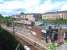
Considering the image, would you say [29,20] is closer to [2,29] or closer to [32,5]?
[32,5]

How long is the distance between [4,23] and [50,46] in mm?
568

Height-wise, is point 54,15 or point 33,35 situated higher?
point 54,15

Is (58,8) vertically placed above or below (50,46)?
above

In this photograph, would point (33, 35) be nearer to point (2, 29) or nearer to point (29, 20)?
point (29, 20)

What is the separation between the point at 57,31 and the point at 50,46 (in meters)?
0.18

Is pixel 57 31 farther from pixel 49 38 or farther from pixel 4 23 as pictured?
pixel 4 23

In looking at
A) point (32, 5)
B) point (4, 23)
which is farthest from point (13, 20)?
point (32, 5)

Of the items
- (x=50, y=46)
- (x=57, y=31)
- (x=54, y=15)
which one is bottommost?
(x=50, y=46)

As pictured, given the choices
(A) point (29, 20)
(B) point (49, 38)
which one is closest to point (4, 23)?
(A) point (29, 20)

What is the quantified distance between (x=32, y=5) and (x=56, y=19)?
308mm

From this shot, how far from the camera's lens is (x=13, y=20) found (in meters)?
2.31

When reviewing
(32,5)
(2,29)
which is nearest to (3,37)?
(2,29)

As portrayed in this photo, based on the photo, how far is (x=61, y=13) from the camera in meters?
2.27

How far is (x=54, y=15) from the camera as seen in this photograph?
2266 millimetres
